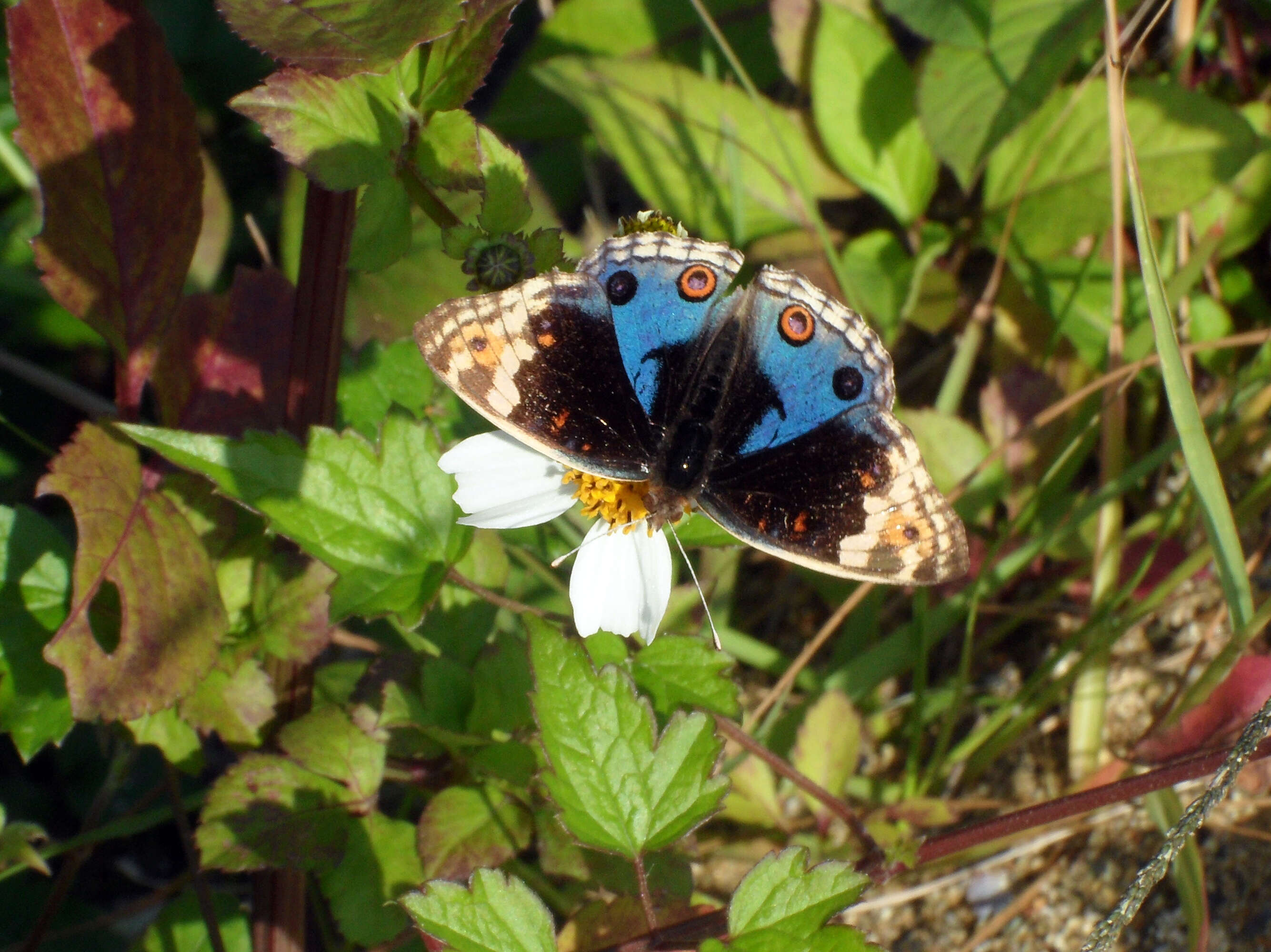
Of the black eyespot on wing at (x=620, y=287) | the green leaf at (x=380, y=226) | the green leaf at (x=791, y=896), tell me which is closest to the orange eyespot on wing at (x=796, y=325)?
the black eyespot on wing at (x=620, y=287)

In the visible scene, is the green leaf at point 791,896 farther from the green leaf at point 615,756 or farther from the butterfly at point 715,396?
the butterfly at point 715,396

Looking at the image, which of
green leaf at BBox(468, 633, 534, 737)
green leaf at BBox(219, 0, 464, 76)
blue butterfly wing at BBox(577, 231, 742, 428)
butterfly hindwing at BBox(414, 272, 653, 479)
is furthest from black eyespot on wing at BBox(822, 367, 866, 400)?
green leaf at BBox(219, 0, 464, 76)

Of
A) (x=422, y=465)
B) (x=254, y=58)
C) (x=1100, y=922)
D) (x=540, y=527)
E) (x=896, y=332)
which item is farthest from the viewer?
(x=254, y=58)

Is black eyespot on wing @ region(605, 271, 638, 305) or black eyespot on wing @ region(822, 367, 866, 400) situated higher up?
A: black eyespot on wing @ region(605, 271, 638, 305)

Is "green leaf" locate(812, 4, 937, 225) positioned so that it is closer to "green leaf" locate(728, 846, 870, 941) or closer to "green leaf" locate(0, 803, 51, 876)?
"green leaf" locate(728, 846, 870, 941)

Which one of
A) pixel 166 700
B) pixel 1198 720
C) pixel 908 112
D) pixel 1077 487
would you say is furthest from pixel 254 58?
pixel 1198 720

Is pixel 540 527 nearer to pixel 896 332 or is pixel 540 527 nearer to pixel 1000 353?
pixel 896 332
